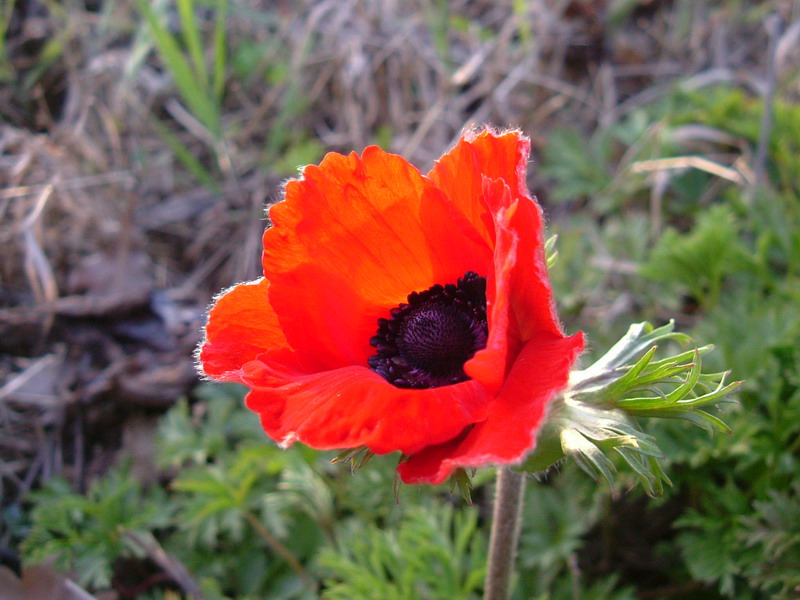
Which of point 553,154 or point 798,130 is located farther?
point 553,154

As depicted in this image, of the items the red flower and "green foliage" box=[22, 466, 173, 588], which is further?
"green foliage" box=[22, 466, 173, 588]

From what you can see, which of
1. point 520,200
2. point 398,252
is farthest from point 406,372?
point 520,200

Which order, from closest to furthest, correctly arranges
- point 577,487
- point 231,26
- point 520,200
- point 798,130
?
point 520,200
point 577,487
point 798,130
point 231,26

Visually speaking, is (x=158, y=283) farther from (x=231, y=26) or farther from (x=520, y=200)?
(x=520, y=200)

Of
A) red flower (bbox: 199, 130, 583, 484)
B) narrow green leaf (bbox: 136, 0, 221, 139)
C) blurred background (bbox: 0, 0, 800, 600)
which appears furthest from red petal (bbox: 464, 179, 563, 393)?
narrow green leaf (bbox: 136, 0, 221, 139)

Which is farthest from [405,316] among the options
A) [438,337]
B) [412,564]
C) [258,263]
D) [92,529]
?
[258,263]

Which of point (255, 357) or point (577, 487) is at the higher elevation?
point (255, 357)

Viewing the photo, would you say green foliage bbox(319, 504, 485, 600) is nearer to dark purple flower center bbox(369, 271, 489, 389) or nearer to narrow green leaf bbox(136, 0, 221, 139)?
dark purple flower center bbox(369, 271, 489, 389)

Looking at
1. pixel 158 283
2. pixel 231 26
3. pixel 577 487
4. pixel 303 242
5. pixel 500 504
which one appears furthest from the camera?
pixel 231 26
